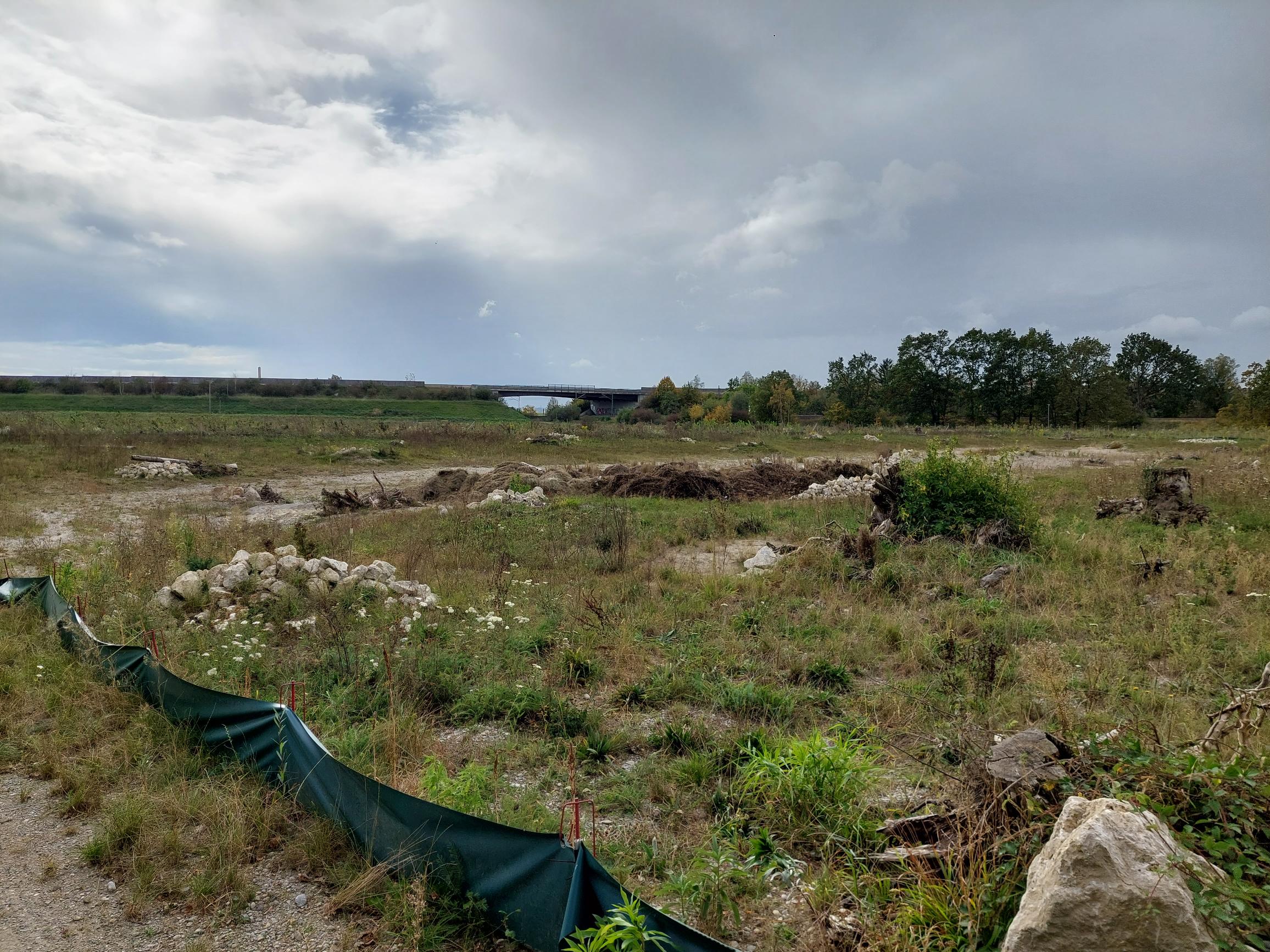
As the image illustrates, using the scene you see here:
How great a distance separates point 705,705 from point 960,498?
7.65 meters

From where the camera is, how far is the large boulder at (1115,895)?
214 centimetres

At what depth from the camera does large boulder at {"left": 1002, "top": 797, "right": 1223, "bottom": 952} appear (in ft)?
7.03

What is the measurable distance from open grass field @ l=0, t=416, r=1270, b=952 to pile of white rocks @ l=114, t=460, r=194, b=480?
11216 millimetres

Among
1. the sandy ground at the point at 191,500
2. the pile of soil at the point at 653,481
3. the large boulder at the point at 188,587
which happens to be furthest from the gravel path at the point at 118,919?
the pile of soil at the point at 653,481

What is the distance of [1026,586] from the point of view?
840 cm

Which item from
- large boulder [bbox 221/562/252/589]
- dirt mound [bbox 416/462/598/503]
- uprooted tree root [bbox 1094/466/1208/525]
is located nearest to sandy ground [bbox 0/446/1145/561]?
dirt mound [bbox 416/462/598/503]

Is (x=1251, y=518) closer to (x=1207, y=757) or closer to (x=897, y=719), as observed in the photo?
(x=897, y=719)

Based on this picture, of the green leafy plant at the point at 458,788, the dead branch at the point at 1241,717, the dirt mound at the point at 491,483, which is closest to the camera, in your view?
the dead branch at the point at 1241,717

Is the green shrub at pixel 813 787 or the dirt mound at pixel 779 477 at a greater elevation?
the dirt mound at pixel 779 477

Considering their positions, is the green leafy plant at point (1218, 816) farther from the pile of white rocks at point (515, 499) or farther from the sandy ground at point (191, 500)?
the pile of white rocks at point (515, 499)

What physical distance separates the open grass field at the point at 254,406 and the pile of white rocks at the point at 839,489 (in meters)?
51.8

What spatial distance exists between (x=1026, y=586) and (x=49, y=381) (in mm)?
94806

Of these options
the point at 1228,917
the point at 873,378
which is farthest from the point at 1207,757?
the point at 873,378

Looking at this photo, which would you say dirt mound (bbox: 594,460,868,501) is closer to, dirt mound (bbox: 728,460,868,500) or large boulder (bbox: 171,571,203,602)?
dirt mound (bbox: 728,460,868,500)
